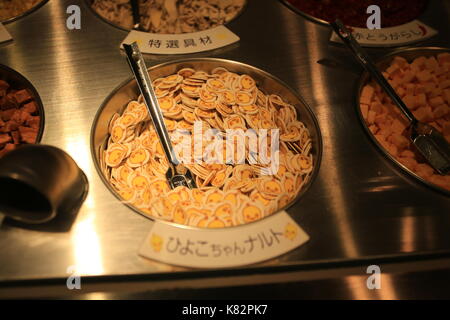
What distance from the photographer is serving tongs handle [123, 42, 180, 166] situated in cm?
116

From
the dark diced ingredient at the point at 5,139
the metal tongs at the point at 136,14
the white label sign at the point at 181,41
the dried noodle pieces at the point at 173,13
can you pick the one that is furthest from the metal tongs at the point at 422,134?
the dark diced ingredient at the point at 5,139

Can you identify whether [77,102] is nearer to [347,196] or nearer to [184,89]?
[184,89]

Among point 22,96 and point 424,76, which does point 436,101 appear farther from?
point 22,96

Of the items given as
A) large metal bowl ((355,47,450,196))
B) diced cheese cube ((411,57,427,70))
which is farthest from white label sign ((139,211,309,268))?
diced cheese cube ((411,57,427,70))

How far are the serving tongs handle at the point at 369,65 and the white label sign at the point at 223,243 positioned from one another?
0.63 metres

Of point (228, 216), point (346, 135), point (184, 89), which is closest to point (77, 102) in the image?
point (184, 89)

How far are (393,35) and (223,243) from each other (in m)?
1.15

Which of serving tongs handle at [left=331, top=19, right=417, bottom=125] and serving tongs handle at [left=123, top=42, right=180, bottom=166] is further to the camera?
serving tongs handle at [left=331, top=19, right=417, bottom=125]

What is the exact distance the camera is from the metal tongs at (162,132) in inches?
45.2

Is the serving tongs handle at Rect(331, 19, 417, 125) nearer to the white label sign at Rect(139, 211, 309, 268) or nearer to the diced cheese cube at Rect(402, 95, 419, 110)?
the diced cheese cube at Rect(402, 95, 419, 110)

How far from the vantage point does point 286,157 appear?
1.20m

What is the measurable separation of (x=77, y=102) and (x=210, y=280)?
0.78 metres

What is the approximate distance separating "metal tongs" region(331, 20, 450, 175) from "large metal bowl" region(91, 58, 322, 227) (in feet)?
0.95

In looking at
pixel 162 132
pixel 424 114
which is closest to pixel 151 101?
pixel 162 132
